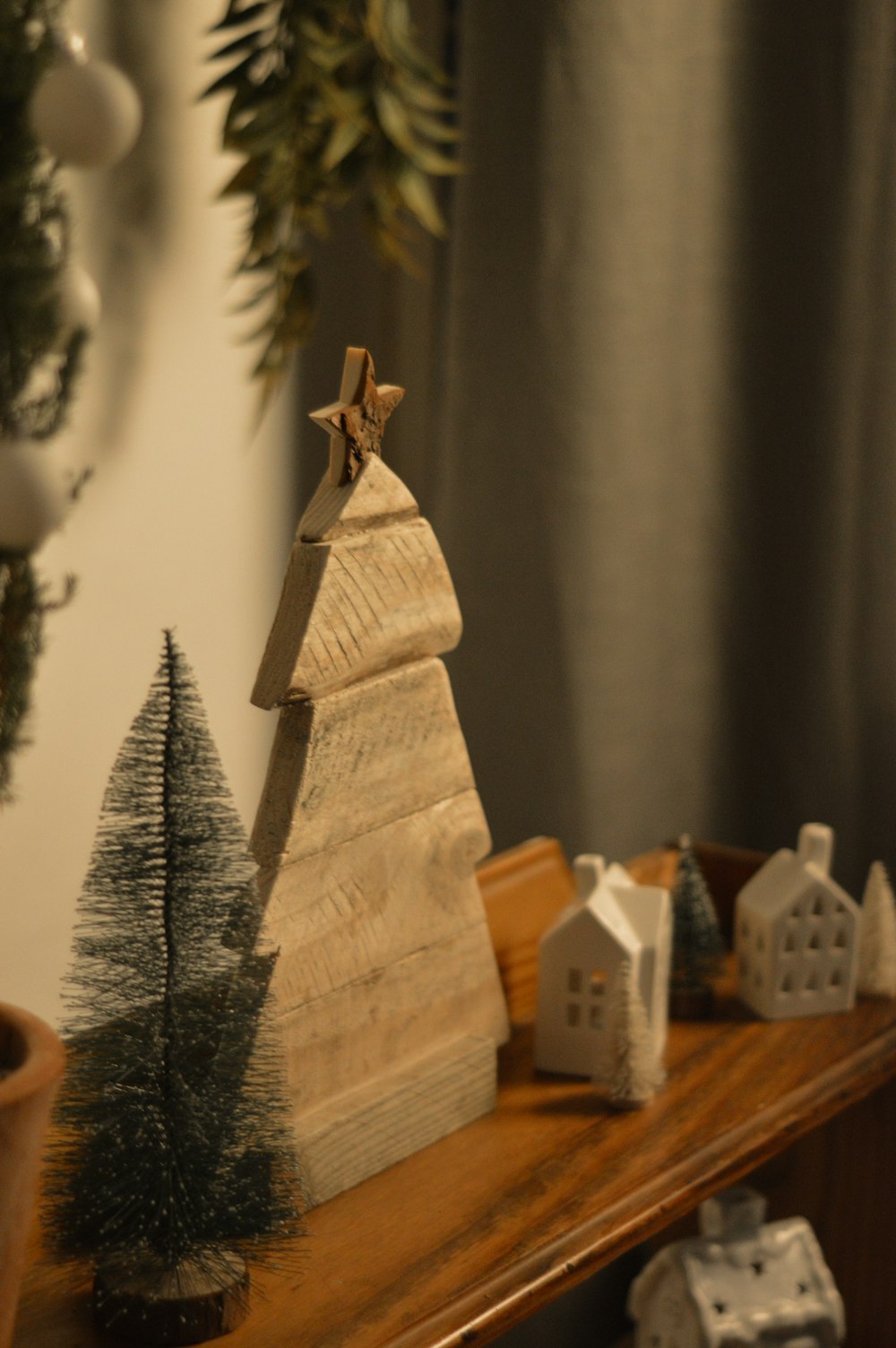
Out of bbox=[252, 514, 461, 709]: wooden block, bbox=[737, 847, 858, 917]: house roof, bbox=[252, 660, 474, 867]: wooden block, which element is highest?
bbox=[252, 514, 461, 709]: wooden block

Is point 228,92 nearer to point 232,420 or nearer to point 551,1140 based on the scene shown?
point 232,420

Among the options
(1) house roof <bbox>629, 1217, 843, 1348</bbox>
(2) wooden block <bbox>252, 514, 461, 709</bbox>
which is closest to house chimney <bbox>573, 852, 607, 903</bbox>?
(2) wooden block <bbox>252, 514, 461, 709</bbox>

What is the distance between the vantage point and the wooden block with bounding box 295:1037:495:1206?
808mm

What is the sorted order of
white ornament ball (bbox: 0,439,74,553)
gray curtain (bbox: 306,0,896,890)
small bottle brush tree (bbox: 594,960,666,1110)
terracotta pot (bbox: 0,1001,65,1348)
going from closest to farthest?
terracotta pot (bbox: 0,1001,65,1348), white ornament ball (bbox: 0,439,74,553), small bottle brush tree (bbox: 594,960,666,1110), gray curtain (bbox: 306,0,896,890)

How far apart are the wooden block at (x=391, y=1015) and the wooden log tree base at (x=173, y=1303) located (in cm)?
12

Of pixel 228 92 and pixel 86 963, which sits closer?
pixel 86 963

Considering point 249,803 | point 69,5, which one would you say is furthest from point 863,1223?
point 69,5

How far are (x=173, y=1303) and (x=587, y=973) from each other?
0.38m

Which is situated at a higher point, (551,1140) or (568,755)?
(568,755)

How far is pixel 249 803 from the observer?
1281 mm

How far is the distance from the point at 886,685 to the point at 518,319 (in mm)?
490

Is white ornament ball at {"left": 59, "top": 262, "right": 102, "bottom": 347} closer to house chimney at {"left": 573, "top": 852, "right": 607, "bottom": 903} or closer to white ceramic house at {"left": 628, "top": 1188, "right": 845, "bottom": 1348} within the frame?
house chimney at {"left": 573, "top": 852, "right": 607, "bottom": 903}

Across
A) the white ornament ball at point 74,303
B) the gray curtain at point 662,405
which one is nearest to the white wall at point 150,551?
the gray curtain at point 662,405

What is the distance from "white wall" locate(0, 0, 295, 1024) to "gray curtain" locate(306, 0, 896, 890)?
16 centimetres
